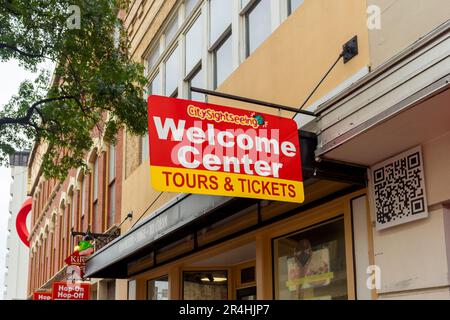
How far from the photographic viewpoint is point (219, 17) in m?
11.6

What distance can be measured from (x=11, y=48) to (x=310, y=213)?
707 cm

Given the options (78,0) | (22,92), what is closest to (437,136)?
(78,0)

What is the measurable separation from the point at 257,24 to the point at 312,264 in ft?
13.0

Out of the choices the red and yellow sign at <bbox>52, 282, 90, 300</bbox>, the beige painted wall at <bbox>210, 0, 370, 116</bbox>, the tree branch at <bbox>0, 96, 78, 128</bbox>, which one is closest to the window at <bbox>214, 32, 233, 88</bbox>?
the beige painted wall at <bbox>210, 0, 370, 116</bbox>

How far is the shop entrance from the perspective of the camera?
11633mm

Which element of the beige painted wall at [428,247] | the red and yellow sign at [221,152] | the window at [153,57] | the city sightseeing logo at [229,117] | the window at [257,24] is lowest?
the beige painted wall at [428,247]

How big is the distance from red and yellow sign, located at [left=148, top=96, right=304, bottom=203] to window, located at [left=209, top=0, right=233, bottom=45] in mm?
5173

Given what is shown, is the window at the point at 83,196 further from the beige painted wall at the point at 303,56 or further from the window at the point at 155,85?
the beige painted wall at the point at 303,56

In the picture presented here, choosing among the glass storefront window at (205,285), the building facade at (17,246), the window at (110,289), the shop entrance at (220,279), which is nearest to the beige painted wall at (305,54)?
the shop entrance at (220,279)

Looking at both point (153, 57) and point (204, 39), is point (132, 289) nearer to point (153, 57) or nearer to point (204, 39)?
point (153, 57)

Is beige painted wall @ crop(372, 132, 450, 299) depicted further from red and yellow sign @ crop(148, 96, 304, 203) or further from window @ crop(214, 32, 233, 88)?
window @ crop(214, 32, 233, 88)

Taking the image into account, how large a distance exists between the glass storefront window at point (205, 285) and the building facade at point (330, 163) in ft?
0.07

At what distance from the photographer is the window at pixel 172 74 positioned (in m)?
13.6
